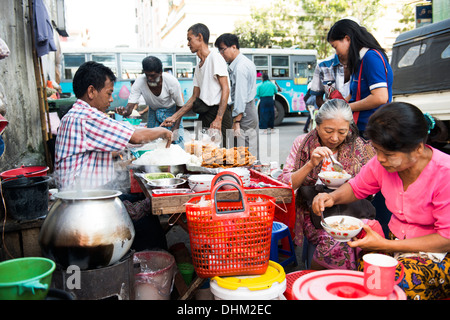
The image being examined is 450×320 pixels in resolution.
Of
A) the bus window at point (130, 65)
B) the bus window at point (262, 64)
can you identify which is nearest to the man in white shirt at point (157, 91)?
the bus window at point (130, 65)

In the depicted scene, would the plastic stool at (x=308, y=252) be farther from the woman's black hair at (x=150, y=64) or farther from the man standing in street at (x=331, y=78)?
the woman's black hair at (x=150, y=64)

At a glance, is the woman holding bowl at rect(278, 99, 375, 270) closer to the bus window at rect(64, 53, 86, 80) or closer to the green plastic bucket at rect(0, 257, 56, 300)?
the green plastic bucket at rect(0, 257, 56, 300)

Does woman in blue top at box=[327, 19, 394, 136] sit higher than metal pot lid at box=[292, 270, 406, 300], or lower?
higher

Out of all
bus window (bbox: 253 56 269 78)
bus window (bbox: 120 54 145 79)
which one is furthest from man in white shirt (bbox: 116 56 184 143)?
bus window (bbox: 253 56 269 78)

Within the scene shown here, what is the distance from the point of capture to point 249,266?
2010 millimetres

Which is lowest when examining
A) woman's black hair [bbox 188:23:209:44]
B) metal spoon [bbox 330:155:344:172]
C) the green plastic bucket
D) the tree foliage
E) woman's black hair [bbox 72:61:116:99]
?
the green plastic bucket

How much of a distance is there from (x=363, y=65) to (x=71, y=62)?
12295 mm

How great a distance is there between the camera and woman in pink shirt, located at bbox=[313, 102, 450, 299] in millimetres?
1879

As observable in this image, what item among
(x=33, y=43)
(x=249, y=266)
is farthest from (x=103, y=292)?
(x=33, y=43)

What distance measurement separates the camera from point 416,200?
80.0 inches

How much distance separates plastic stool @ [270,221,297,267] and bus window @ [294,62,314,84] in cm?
1311

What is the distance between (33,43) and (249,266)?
479 centimetres
